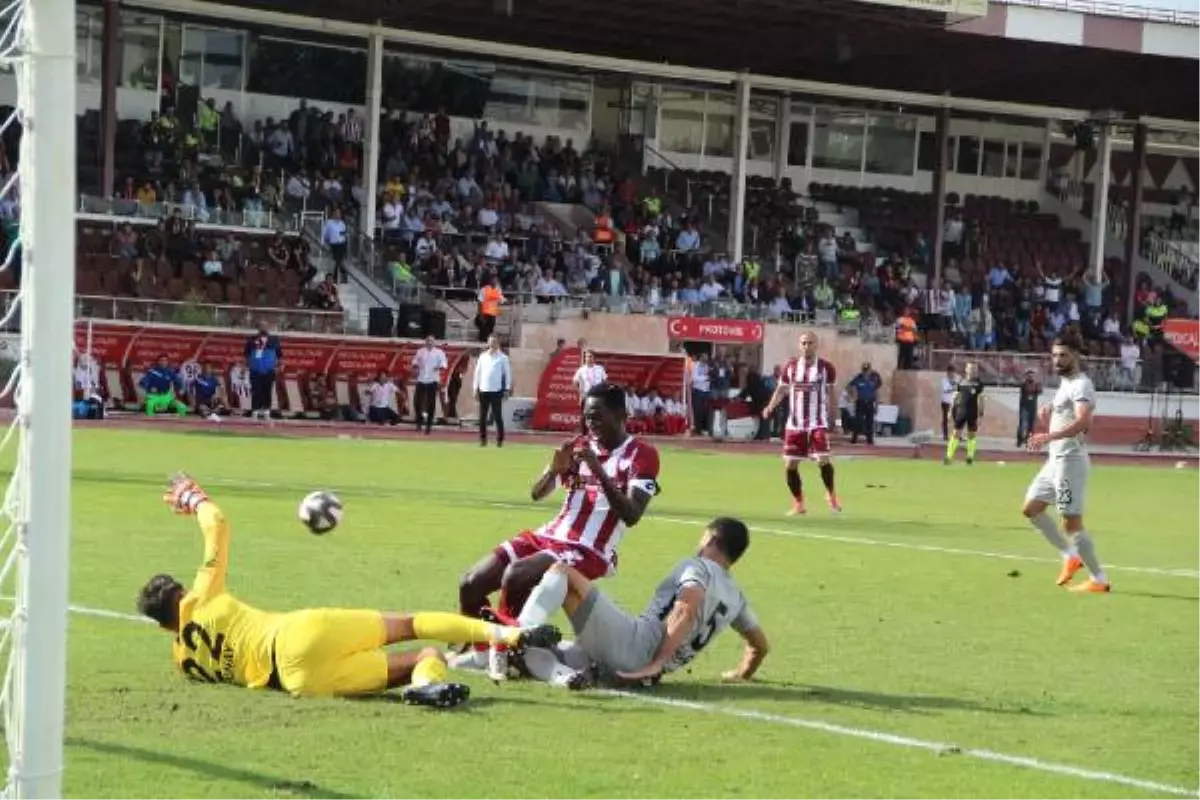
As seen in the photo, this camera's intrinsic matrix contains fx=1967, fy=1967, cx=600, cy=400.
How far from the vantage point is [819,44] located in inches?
1978

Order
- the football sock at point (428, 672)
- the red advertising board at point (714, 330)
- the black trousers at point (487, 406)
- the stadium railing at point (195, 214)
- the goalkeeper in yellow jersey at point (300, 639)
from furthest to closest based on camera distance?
the red advertising board at point (714, 330)
the stadium railing at point (195, 214)
the black trousers at point (487, 406)
the football sock at point (428, 672)
the goalkeeper in yellow jersey at point (300, 639)

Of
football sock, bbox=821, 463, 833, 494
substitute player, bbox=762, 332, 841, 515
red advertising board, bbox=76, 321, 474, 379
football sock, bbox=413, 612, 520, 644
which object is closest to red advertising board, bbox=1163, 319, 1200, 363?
red advertising board, bbox=76, 321, 474, 379

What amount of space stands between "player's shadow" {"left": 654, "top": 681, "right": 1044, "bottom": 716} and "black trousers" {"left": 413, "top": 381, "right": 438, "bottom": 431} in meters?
26.1

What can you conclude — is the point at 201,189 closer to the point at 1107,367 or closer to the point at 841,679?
the point at 1107,367

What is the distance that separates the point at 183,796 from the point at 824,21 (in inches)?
1707

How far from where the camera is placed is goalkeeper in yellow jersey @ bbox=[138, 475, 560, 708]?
8781 millimetres

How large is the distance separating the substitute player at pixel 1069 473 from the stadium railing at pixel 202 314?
75.0ft

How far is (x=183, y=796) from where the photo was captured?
6.91 m

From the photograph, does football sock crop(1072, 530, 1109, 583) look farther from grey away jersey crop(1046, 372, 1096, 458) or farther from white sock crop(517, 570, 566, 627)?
white sock crop(517, 570, 566, 627)

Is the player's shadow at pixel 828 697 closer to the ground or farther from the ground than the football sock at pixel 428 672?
closer to the ground

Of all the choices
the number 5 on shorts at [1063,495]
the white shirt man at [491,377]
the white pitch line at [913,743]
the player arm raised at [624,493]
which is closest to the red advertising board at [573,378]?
the white shirt man at [491,377]

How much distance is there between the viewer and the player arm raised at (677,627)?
9531 mm

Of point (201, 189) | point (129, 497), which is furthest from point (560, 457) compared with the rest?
point (201, 189)

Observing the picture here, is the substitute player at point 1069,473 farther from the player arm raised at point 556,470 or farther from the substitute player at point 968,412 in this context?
the substitute player at point 968,412
